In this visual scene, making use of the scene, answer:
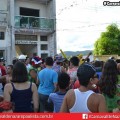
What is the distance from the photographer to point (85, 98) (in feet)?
11.6

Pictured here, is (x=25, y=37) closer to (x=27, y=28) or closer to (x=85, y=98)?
(x=27, y=28)

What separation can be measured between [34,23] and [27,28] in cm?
97

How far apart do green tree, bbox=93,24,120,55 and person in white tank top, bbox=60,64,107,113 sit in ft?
122

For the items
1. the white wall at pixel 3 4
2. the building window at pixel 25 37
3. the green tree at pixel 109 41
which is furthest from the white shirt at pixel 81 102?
the green tree at pixel 109 41

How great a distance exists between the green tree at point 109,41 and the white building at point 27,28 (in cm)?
1501

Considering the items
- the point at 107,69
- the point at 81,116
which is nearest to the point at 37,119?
the point at 81,116

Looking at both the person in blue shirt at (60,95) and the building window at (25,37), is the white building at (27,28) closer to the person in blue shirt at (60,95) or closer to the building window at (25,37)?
the building window at (25,37)

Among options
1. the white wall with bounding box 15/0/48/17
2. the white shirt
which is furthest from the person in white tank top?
the white wall with bounding box 15/0/48/17

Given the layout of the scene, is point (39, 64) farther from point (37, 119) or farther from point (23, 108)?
point (37, 119)

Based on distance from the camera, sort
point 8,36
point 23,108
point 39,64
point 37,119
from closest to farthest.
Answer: point 37,119, point 23,108, point 39,64, point 8,36

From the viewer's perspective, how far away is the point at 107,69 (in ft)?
15.4

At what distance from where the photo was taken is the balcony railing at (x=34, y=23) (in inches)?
961

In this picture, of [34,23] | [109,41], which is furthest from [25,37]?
[109,41]

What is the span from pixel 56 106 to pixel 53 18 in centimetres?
2252
